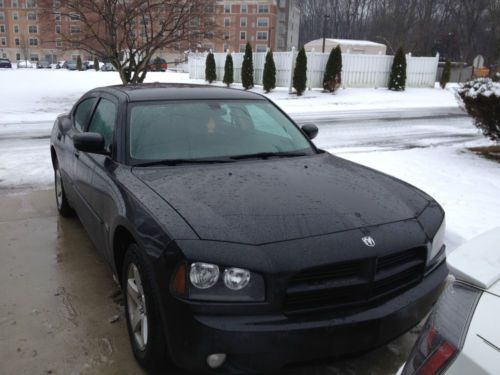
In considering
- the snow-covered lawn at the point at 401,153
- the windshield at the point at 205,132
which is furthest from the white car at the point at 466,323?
the snow-covered lawn at the point at 401,153

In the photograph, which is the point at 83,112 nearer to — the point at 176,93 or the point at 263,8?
the point at 176,93

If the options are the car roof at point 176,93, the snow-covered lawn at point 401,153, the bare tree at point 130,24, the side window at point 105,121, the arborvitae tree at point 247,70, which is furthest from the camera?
the arborvitae tree at point 247,70

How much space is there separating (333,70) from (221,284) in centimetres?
2147

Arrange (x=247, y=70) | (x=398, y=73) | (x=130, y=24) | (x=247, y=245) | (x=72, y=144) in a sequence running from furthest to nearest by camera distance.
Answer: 1. (x=398, y=73)
2. (x=247, y=70)
3. (x=130, y=24)
4. (x=72, y=144)
5. (x=247, y=245)

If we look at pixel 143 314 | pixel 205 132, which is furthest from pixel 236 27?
pixel 143 314

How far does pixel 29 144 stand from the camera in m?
9.46

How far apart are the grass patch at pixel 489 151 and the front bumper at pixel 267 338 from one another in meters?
7.29

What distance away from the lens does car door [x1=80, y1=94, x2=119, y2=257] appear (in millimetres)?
3127

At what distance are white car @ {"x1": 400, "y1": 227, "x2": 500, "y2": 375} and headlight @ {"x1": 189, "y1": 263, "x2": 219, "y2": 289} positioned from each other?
92 cm

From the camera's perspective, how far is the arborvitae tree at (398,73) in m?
23.9

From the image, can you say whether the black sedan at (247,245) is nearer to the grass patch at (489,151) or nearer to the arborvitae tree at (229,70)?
the grass patch at (489,151)

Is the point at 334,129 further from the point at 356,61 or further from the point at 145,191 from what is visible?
the point at 356,61

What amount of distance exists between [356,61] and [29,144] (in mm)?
18681

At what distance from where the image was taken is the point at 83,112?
4715 millimetres
